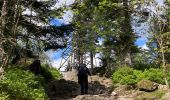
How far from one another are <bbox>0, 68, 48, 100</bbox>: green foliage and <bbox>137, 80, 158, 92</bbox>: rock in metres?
7.20

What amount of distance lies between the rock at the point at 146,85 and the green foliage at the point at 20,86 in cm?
720

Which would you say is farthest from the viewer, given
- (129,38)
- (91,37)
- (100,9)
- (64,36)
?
(91,37)

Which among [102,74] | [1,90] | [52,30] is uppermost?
[52,30]

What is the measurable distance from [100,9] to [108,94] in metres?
8.52

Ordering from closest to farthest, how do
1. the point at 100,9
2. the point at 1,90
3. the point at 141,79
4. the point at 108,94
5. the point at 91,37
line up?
the point at 1,90 < the point at 108,94 < the point at 141,79 < the point at 100,9 < the point at 91,37

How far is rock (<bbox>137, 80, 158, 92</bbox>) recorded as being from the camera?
22.5 metres

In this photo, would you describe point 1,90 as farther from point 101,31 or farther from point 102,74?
point 102,74

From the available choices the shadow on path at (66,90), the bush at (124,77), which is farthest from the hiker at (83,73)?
the bush at (124,77)

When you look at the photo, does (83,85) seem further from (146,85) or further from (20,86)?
(20,86)

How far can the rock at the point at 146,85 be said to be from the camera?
73.7 ft

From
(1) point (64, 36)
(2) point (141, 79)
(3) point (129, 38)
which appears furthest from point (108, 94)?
(3) point (129, 38)

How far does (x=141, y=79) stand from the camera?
2458 centimetres

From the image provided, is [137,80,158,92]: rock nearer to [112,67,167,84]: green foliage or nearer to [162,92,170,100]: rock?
[112,67,167,84]: green foliage

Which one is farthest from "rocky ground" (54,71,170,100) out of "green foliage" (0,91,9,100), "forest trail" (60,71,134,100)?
"green foliage" (0,91,9,100)
